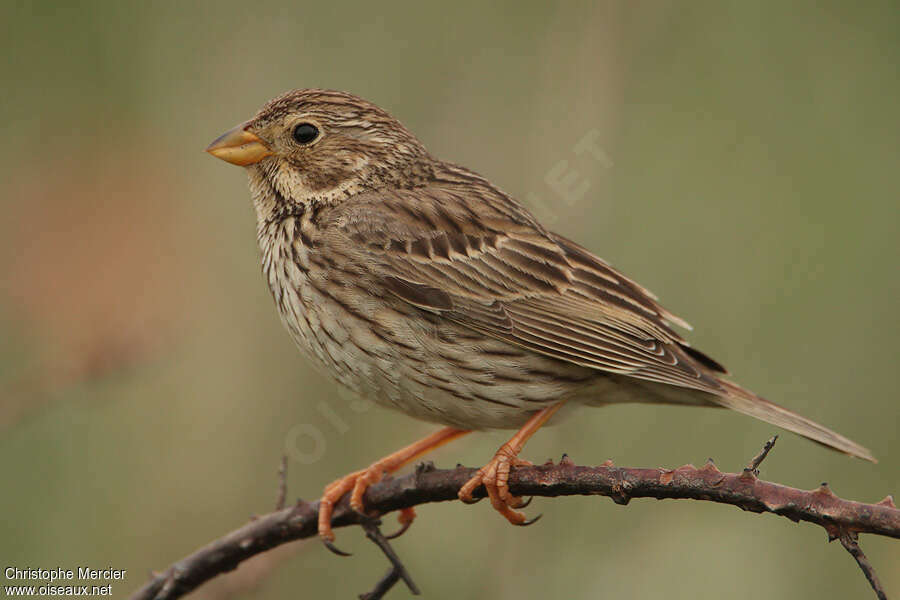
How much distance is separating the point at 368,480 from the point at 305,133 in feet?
5.25

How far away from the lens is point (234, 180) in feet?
21.4

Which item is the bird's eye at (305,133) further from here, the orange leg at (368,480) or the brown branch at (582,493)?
the brown branch at (582,493)

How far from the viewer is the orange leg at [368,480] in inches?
163

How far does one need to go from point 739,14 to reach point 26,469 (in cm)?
455

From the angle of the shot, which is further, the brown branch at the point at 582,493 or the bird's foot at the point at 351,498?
the bird's foot at the point at 351,498

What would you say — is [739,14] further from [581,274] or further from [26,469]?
[26,469]

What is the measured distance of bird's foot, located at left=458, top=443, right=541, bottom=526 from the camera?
3.95m

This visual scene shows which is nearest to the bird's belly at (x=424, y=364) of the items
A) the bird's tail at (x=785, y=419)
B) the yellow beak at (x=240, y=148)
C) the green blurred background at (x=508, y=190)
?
the green blurred background at (x=508, y=190)

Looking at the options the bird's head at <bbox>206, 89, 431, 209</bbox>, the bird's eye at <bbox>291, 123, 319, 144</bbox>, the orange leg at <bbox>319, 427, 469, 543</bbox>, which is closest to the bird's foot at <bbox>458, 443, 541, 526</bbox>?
the orange leg at <bbox>319, 427, 469, 543</bbox>

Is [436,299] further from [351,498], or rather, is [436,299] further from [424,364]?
[351,498]

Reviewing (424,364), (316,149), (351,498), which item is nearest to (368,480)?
(351,498)

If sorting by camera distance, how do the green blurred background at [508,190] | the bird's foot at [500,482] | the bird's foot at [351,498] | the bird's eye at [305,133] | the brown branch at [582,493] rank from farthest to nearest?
the bird's eye at [305,133]
the green blurred background at [508,190]
the bird's foot at [351,498]
the bird's foot at [500,482]
the brown branch at [582,493]

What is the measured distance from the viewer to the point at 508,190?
558 centimetres

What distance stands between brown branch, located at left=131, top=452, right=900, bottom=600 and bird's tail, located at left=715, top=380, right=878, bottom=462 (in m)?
1.11
